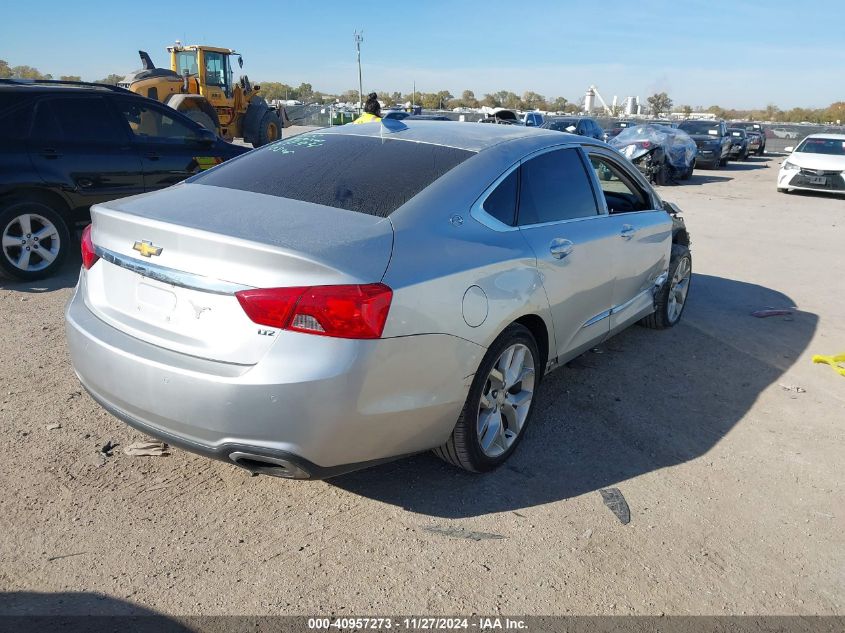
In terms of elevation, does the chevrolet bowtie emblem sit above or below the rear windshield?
below

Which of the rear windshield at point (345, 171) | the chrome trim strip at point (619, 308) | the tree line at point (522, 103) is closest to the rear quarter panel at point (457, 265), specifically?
the rear windshield at point (345, 171)

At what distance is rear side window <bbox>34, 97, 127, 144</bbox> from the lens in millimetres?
6523

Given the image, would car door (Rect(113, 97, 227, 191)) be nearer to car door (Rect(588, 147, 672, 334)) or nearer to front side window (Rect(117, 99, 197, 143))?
front side window (Rect(117, 99, 197, 143))

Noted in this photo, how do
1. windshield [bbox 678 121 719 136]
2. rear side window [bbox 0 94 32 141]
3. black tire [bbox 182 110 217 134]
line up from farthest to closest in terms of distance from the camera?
windshield [bbox 678 121 719 136] → black tire [bbox 182 110 217 134] → rear side window [bbox 0 94 32 141]

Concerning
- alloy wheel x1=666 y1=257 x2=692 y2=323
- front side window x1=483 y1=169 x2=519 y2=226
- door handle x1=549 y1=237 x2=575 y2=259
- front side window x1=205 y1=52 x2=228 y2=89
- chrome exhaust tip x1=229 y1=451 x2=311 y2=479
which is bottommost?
alloy wheel x1=666 y1=257 x2=692 y2=323

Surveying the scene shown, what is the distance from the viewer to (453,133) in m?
3.85

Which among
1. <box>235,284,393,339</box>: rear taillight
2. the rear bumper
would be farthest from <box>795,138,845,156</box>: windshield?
<box>235,284,393,339</box>: rear taillight

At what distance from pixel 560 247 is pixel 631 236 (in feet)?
3.70

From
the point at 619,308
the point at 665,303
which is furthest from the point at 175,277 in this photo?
Answer: the point at 665,303

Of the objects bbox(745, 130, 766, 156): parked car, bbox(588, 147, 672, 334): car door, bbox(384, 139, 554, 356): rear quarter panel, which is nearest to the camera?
bbox(384, 139, 554, 356): rear quarter panel

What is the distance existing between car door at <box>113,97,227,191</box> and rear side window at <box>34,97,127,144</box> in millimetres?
170

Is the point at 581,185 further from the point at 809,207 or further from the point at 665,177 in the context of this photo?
the point at 665,177

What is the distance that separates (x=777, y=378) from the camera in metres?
4.98

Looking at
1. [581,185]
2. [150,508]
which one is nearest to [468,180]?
[581,185]
